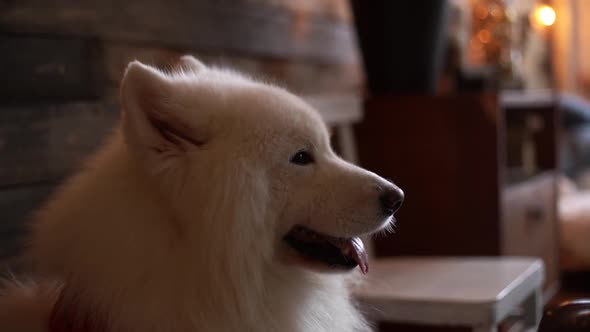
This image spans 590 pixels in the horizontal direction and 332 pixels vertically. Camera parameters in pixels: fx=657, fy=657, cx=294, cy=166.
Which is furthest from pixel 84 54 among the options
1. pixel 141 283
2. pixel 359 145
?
pixel 359 145

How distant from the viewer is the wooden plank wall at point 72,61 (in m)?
1.42

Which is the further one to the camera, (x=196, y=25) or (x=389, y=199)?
(x=196, y=25)

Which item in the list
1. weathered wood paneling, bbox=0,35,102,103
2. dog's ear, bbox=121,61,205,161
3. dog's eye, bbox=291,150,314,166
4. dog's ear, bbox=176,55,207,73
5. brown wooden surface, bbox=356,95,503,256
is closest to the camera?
dog's ear, bbox=121,61,205,161

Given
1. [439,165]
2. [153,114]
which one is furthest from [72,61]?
[439,165]

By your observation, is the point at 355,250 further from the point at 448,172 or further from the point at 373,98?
the point at 373,98

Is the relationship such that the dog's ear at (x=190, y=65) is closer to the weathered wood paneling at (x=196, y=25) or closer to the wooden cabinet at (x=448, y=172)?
the weathered wood paneling at (x=196, y=25)

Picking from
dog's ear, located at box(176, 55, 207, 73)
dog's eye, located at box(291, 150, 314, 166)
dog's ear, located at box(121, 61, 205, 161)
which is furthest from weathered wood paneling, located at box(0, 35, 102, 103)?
dog's eye, located at box(291, 150, 314, 166)

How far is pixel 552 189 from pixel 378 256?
97cm

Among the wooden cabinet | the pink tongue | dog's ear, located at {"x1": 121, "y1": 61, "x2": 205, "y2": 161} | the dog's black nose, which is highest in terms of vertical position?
dog's ear, located at {"x1": 121, "y1": 61, "x2": 205, "y2": 161}

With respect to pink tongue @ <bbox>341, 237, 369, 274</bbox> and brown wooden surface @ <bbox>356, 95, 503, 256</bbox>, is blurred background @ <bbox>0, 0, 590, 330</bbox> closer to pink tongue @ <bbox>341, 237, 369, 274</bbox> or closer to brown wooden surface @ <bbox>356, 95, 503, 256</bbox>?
brown wooden surface @ <bbox>356, 95, 503, 256</bbox>

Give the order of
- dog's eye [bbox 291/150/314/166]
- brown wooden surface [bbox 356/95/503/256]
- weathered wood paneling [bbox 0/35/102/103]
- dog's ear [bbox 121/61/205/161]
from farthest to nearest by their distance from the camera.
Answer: brown wooden surface [bbox 356/95/503/256]
weathered wood paneling [bbox 0/35/102/103]
dog's eye [bbox 291/150/314/166]
dog's ear [bbox 121/61/205/161]

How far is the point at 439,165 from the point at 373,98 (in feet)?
1.18

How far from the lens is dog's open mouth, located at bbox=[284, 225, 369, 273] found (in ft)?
3.76

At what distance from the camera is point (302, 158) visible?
1.16 metres
